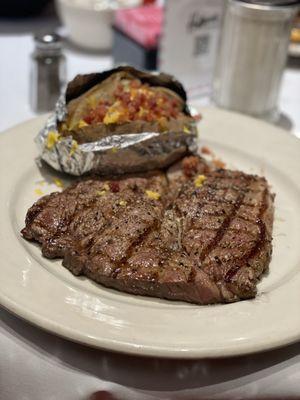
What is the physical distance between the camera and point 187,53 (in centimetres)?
279

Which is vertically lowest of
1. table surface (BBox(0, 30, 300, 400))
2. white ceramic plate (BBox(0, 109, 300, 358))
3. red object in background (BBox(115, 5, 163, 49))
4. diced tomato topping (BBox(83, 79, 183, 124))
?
table surface (BBox(0, 30, 300, 400))

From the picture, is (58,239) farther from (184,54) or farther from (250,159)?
(184,54)

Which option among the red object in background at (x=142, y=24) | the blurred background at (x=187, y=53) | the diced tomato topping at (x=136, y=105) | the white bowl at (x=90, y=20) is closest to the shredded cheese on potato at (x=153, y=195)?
the diced tomato topping at (x=136, y=105)

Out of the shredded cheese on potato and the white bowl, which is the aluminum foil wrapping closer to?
the shredded cheese on potato

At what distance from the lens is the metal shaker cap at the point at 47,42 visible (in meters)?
2.63

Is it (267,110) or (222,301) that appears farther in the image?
(267,110)

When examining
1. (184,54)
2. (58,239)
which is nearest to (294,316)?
(58,239)

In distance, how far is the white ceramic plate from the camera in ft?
4.37

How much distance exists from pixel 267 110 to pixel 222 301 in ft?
4.68

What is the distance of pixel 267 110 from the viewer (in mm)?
2695

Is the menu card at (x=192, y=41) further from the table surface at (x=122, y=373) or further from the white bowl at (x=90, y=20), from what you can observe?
the table surface at (x=122, y=373)

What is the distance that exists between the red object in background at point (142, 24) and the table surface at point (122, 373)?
5.76 ft

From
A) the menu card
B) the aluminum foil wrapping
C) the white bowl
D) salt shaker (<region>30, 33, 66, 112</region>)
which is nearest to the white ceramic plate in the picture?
the aluminum foil wrapping

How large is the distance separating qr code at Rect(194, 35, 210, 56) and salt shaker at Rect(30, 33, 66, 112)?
0.66 meters
